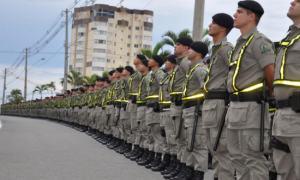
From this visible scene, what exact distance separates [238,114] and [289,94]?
2.95 feet

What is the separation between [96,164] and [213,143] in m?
4.09

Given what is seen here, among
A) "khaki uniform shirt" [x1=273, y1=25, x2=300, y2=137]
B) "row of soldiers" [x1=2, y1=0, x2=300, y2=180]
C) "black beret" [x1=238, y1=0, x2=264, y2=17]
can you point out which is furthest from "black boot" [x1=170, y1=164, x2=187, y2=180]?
"khaki uniform shirt" [x1=273, y1=25, x2=300, y2=137]

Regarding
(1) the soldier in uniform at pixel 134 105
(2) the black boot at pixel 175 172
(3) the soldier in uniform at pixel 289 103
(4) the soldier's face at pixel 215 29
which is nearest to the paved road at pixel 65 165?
(2) the black boot at pixel 175 172

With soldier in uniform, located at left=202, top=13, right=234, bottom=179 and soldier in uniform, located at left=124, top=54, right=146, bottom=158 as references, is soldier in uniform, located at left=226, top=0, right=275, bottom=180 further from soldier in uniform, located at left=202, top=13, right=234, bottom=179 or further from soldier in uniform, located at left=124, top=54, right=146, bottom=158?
soldier in uniform, located at left=124, top=54, right=146, bottom=158

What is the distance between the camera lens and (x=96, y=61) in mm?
113188

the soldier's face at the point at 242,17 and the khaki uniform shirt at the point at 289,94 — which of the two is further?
the soldier's face at the point at 242,17

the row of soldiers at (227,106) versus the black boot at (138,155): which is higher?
the row of soldiers at (227,106)

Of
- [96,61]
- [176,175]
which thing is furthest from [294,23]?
[96,61]

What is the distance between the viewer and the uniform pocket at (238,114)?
218 inches

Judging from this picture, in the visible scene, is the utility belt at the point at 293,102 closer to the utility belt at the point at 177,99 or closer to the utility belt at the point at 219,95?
the utility belt at the point at 219,95

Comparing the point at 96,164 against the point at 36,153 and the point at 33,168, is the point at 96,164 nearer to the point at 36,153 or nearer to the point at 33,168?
the point at 33,168

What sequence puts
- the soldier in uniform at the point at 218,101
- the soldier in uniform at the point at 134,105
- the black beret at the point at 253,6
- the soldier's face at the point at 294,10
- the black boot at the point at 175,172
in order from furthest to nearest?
the soldier in uniform at the point at 134,105 < the black boot at the point at 175,172 < the soldier in uniform at the point at 218,101 < the black beret at the point at 253,6 < the soldier's face at the point at 294,10

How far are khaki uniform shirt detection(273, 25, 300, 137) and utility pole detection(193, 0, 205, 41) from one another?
818cm

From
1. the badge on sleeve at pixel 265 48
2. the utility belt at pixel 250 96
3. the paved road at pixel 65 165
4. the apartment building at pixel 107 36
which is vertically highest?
the apartment building at pixel 107 36
